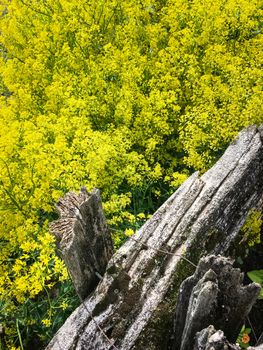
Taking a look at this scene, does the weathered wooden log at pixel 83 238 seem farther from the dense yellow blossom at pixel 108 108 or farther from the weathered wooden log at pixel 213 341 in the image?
the weathered wooden log at pixel 213 341

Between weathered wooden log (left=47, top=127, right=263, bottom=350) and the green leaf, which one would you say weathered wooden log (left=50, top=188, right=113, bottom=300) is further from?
the green leaf

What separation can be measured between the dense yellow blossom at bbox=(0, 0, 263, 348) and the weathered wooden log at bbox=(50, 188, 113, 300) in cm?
34

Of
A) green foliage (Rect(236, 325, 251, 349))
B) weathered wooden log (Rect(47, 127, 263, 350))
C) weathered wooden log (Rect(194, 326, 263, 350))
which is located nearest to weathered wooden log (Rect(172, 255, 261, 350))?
weathered wooden log (Rect(194, 326, 263, 350))

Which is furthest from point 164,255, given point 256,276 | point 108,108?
point 108,108

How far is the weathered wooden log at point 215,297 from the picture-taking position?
269cm

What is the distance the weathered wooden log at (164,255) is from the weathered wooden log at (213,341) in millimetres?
755

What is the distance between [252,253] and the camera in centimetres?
451

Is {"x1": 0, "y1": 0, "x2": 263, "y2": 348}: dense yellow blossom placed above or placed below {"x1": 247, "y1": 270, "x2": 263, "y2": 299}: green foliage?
above

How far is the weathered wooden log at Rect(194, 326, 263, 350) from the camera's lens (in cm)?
237

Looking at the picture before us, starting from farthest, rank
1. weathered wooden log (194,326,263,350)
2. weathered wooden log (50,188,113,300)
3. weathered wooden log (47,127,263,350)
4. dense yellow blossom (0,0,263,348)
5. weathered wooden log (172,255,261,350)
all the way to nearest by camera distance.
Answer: dense yellow blossom (0,0,263,348) → weathered wooden log (50,188,113,300) → weathered wooden log (47,127,263,350) → weathered wooden log (172,255,261,350) → weathered wooden log (194,326,263,350)

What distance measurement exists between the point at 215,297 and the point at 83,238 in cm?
112

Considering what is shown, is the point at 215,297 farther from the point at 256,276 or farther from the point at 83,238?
the point at 256,276

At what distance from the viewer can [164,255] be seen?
353cm

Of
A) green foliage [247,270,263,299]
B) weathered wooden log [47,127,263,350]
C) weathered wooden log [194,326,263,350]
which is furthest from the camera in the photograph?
green foliage [247,270,263,299]
